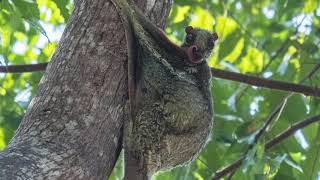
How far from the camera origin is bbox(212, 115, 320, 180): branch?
412 cm

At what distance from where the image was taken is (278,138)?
4188mm

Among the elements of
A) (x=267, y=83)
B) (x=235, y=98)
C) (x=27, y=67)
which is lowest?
(x=235, y=98)

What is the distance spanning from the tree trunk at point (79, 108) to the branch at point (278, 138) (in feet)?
5.36

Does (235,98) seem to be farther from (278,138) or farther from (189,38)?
(189,38)

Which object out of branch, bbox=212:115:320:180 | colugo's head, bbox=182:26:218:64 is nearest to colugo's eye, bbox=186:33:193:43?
colugo's head, bbox=182:26:218:64

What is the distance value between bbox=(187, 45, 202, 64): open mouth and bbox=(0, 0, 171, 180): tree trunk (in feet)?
1.36

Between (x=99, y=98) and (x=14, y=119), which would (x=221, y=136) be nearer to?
(x=14, y=119)

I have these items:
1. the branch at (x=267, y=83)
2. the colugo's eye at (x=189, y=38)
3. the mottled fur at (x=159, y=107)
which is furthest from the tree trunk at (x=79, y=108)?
the branch at (x=267, y=83)

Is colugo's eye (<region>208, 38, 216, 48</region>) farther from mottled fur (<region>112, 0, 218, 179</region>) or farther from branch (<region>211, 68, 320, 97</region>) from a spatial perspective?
branch (<region>211, 68, 320, 97</region>)

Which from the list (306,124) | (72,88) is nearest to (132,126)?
(72,88)

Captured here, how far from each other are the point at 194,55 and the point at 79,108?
755 mm

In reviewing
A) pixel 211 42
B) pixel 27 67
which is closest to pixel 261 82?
pixel 211 42

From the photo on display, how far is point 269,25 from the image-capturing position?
26.1 feet

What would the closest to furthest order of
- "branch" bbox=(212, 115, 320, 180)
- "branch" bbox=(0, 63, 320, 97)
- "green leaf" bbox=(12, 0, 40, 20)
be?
"green leaf" bbox=(12, 0, 40, 20) → "branch" bbox=(0, 63, 320, 97) → "branch" bbox=(212, 115, 320, 180)
